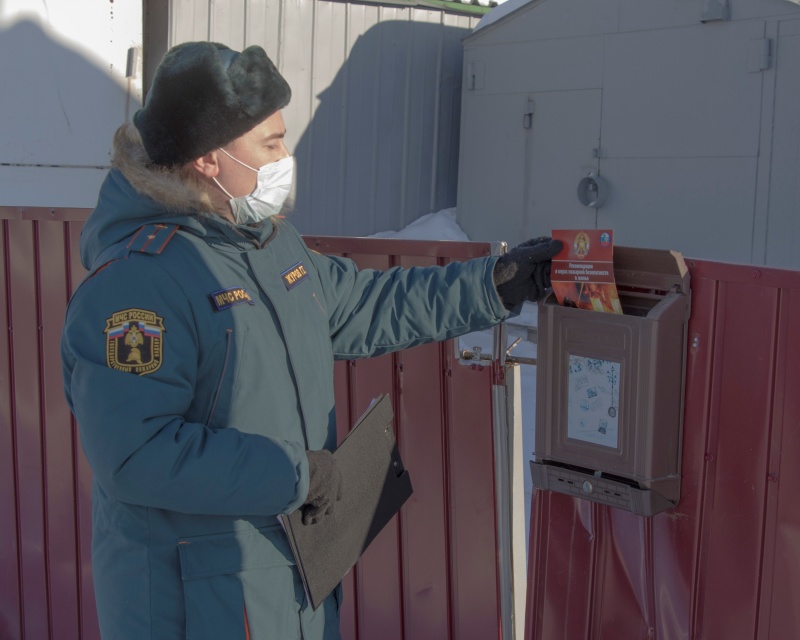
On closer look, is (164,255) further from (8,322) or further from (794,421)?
(8,322)

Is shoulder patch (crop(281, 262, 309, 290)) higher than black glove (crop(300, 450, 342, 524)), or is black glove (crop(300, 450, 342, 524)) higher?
shoulder patch (crop(281, 262, 309, 290))

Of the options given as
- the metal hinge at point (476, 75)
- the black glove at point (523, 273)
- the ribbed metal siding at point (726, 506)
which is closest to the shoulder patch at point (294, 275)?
the black glove at point (523, 273)

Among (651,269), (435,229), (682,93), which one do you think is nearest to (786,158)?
(682,93)

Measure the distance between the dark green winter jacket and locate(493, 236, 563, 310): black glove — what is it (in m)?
0.44

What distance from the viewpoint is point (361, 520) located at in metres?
2.08

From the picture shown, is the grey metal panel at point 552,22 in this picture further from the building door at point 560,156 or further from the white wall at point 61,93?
the white wall at point 61,93

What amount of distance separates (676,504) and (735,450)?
20cm

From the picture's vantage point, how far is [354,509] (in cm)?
204

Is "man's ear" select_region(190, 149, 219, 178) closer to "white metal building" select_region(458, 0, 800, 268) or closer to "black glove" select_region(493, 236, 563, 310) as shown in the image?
"black glove" select_region(493, 236, 563, 310)

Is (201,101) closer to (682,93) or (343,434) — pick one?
(343,434)

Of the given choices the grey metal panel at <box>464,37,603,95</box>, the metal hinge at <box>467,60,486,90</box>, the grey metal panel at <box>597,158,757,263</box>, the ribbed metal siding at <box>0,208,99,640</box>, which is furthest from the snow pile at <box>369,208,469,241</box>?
the ribbed metal siding at <box>0,208,99,640</box>

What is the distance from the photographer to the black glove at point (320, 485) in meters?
1.78

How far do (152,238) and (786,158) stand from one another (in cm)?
497

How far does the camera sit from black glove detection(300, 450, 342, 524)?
178 centimetres
